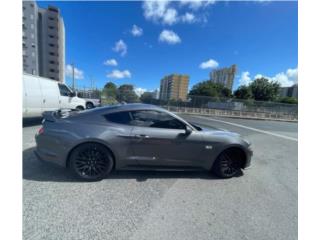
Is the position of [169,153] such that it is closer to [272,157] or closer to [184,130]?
[184,130]

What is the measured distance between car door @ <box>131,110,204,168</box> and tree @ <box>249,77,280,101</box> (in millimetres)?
43596

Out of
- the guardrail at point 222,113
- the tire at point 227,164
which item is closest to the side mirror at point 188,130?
the tire at point 227,164

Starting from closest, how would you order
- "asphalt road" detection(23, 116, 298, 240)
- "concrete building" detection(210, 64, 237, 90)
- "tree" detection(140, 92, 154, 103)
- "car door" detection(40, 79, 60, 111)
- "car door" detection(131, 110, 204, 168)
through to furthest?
"asphalt road" detection(23, 116, 298, 240)
"car door" detection(131, 110, 204, 168)
"car door" detection(40, 79, 60, 111)
"tree" detection(140, 92, 154, 103)
"concrete building" detection(210, 64, 237, 90)

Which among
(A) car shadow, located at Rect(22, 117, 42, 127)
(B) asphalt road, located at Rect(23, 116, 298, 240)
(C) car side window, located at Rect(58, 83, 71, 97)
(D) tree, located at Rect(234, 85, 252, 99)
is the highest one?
(D) tree, located at Rect(234, 85, 252, 99)

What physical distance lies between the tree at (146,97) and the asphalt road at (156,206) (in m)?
15.7

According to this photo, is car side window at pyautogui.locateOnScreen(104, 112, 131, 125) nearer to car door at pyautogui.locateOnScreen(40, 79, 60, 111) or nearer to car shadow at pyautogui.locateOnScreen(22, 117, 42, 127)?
car door at pyautogui.locateOnScreen(40, 79, 60, 111)

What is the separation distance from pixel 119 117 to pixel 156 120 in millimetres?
717

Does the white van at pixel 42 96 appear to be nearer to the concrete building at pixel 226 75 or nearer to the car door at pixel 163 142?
the car door at pixel 163 142

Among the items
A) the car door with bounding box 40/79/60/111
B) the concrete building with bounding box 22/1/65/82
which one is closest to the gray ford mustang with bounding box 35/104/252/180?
the car door with bounding box 40/79/60/111

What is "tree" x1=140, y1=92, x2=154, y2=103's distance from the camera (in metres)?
18.9

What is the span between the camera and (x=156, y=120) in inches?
127

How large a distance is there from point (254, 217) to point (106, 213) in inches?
81.0

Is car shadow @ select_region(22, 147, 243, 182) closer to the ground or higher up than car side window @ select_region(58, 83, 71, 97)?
closer to the ground
